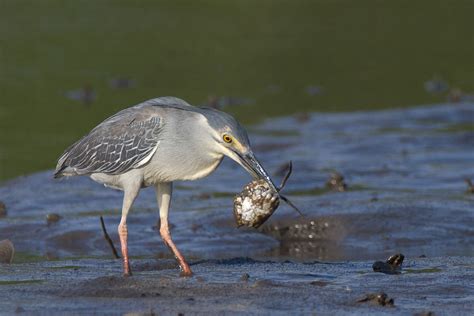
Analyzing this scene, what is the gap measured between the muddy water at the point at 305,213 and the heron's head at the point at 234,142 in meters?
0.78

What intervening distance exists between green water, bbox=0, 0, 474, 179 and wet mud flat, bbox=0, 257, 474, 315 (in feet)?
19.6

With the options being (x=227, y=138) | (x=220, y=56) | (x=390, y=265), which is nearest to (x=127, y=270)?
(x=227, y=138)

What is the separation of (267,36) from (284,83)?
9.19ft

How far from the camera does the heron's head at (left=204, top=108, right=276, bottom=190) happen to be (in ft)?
27.7

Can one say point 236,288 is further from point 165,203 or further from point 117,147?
point 117,147

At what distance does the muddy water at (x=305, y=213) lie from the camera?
1067cm

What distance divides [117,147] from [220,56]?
11701 mm

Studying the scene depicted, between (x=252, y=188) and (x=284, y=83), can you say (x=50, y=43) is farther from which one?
(x=252, y=188)

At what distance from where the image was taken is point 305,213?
11.5 meters

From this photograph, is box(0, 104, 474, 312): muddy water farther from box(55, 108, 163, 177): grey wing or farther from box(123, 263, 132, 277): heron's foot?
box(55, 108, 163, 177): grey wing

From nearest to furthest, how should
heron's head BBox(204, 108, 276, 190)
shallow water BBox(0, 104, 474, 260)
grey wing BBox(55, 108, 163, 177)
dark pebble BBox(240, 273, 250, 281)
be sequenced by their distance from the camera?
heron's head BBox(204, 108, 276, 190)
dark pebble BBox(240, 273, 250, 281)
grey wing BBox(55, 108, 163, 177)
shallow water BBox(0, 104, 474, 260)

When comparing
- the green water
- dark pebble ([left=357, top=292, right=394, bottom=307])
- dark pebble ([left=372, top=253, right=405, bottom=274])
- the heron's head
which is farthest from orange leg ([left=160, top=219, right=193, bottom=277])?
the green water

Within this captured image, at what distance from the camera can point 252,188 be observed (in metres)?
9.13

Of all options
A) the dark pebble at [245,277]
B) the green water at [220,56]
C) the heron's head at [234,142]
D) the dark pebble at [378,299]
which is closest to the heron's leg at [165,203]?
the dark pebble at [245,277]
